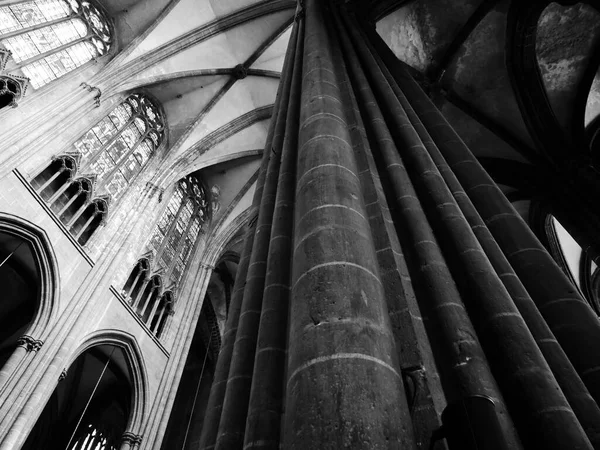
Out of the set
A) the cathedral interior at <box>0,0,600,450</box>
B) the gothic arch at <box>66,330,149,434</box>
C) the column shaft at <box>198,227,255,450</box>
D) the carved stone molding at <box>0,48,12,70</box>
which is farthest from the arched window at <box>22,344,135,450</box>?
the column shaft at <box>198,227,255,450</box>

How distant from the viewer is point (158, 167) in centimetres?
1088

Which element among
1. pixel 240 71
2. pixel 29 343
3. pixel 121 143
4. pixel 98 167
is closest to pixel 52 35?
pixel 121 143

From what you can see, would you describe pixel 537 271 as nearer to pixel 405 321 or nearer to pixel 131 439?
pixel 405 321

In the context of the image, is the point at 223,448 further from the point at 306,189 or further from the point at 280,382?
the point at 306,189

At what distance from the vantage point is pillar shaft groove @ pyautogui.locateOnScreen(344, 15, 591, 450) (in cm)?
170

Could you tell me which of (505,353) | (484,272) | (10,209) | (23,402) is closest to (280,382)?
(505,353)

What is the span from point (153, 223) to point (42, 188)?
2.66 metres

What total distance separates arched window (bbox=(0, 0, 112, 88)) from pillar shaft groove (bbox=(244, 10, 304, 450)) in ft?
23.6

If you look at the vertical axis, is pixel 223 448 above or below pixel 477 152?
below

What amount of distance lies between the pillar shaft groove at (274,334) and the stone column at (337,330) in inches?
14.3

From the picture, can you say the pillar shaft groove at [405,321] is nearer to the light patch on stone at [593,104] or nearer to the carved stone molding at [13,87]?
the carved stone molding at [13,87]

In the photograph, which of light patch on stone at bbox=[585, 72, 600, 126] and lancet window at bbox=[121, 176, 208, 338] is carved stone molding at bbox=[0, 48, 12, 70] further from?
light patch on stone at bbox=[585, 72, 600, 126]

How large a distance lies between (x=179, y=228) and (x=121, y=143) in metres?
2.68

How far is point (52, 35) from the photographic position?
9328mm
